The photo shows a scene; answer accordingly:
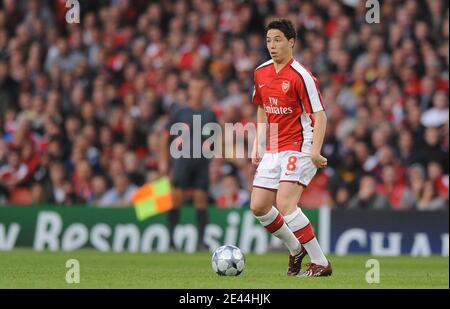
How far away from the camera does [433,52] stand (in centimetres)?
1778

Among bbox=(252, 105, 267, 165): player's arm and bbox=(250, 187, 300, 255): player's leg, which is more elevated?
bbox=(252, 105, 267, 165): player's arm

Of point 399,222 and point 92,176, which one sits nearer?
point 399,222

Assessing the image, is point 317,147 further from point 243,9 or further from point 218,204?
point 243,9

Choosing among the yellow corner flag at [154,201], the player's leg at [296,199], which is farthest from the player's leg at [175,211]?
the player's leg at [296,199]

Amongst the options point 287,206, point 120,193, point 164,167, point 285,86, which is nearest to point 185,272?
point 287,206

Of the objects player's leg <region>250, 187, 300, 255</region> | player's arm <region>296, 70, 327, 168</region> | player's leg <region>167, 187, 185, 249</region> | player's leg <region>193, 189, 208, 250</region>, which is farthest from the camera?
player's leg <region>167, 187, 185, 249</region>

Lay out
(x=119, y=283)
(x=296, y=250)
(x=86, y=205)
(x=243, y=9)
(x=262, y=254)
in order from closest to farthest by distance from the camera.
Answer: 1. (x=119, y=283)
2. (x=296, y=250)
3. (x=262, y=254)
4. (x=86, y=205)
5. (x=243, y=9)

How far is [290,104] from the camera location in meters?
9.93

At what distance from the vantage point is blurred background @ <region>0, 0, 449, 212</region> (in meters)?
→ 16.5

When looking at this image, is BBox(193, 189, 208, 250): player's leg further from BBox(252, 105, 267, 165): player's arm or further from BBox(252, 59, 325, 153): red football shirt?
BBox(252, 59, 325, 153): red football shirt

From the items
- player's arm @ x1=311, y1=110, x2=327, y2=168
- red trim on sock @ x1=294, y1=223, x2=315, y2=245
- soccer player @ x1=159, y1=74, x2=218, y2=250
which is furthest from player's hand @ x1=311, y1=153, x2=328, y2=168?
soccer player @ x1=159, y1=74, x2=218, y2=250

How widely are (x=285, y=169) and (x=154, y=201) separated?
640 cm

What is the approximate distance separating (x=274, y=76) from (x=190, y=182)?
562 cm

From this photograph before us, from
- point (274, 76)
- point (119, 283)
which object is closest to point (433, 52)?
point (274, 76)
